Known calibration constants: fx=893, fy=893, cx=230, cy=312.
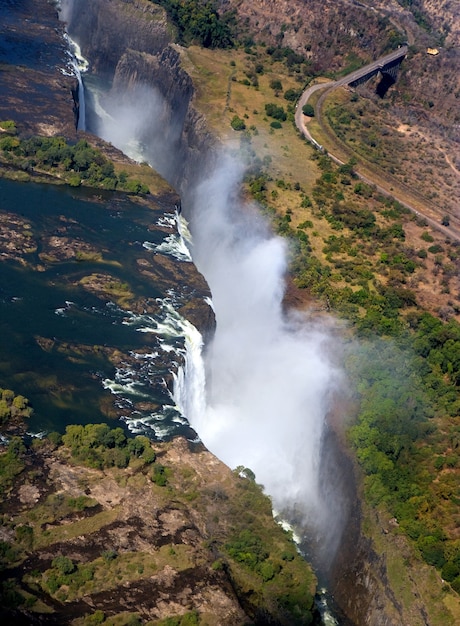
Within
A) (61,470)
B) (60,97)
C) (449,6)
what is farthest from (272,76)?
(61,470)

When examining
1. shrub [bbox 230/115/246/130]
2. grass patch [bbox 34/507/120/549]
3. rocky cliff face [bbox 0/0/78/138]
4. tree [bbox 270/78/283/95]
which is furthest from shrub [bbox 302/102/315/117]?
grass patch [bbox 34/507/120/549]

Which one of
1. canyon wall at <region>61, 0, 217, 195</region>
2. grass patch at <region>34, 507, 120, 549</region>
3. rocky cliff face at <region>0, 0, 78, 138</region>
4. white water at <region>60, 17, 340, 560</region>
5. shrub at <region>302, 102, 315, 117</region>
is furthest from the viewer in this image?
shrub at <region>302, 102, 315, 117</region>

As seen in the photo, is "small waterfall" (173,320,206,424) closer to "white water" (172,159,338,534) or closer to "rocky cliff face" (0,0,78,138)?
"white water" (172,159,338,534)

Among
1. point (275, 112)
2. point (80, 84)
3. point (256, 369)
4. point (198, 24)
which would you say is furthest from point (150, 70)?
point (256, 369)

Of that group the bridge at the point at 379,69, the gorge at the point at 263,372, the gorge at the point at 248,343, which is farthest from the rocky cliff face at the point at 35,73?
the bridge at the point at 379,69

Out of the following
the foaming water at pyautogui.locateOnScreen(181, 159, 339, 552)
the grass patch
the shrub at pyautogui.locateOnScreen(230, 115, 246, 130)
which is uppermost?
the grass patch

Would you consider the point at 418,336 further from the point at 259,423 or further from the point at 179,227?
the point at 179,227

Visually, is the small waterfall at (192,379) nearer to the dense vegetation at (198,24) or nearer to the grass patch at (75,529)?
the grass patch at (75,529)
